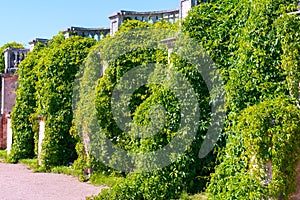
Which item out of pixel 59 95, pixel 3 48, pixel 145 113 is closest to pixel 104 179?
pixel 145 113

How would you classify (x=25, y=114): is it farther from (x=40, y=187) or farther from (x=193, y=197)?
(x=193, y=197)

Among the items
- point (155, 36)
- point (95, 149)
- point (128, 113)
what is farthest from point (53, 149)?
point (155, 36)

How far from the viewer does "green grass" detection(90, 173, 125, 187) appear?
931 cm

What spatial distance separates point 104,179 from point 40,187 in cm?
136

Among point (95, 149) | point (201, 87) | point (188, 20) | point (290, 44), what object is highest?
point (188, 20)

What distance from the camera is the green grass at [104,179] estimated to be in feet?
30.6

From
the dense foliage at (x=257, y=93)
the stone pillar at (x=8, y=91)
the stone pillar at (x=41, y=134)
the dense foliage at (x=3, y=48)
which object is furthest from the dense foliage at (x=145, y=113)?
the dense foliage at (x=3, y=48)

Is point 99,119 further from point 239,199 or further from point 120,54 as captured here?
point 239,199

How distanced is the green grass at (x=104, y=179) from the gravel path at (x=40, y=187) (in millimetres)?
174

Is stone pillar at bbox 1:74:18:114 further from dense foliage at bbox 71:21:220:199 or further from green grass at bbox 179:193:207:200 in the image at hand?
green grass at bbox 179:193:207:200

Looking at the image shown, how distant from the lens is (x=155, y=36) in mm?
9305

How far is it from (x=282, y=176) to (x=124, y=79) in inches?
187

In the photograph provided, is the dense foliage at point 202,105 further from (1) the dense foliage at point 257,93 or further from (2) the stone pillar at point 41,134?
(2) the stone pillar at point 41,134

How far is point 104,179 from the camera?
9.65 meters
